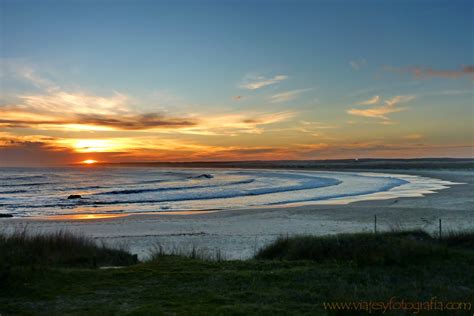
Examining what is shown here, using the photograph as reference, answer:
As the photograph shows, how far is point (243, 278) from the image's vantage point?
29.3 feet

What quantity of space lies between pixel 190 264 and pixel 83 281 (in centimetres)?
262

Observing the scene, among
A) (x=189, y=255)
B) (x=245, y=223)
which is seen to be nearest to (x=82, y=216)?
(x=245, y=223)

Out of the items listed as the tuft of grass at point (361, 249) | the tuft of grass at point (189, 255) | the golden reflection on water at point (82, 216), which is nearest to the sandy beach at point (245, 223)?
the golden reflection on water at point (82, 216)

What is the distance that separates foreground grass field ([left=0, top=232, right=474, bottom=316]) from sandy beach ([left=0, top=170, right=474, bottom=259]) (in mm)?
4574

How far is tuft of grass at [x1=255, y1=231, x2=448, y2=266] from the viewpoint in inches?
406

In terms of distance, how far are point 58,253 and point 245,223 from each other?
13.3 meters

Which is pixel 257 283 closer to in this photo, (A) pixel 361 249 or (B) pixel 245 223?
(A) pixel 361 249

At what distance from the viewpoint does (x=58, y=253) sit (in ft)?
39.2

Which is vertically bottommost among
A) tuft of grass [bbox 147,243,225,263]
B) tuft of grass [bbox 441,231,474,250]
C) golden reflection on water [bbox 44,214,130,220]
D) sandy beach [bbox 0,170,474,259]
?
golden reflection on water [bbox 44,214,130,220]

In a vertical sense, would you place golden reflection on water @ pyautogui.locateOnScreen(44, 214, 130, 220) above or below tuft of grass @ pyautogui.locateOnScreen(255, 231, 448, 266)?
below

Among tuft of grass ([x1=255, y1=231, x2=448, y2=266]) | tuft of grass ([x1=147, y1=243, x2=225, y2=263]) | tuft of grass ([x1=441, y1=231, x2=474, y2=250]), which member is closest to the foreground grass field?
tuft of grass ([x1=255, y1=231, x2=448, y2=266])

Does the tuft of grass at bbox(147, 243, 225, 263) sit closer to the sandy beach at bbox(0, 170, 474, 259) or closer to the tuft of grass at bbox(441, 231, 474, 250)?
the sandy beach at bbox(0, 170, 474, 259)

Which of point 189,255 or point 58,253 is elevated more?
point 58,253

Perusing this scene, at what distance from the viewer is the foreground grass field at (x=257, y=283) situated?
701 centimetres
